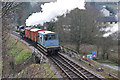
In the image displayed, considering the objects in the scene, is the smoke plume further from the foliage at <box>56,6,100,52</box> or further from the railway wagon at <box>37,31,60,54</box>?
the foliage at <box>56,6,100,52</box>

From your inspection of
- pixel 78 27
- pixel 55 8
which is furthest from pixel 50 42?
pixel 78 27

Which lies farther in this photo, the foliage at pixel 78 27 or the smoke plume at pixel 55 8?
the foliage at pixel 78 27

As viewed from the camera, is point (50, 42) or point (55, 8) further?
point (50, 42)

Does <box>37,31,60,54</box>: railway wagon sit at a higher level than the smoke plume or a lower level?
lower

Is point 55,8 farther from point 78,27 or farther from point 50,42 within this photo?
point 78,27

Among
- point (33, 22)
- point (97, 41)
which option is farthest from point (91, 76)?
point (97, 41)

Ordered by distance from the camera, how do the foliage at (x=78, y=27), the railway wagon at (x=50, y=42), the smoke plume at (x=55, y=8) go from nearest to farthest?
the smoke plume at (x=55, y=8) < the railway wagon at (x=50, y=42) < the foliage at (x=78, y=27)

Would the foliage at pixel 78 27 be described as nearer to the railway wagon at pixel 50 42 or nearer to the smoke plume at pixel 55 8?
the railway wagon at pixel 50 42

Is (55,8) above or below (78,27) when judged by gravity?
above

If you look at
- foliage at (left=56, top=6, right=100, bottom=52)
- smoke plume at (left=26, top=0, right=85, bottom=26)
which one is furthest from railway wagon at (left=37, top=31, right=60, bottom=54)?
foliage at (left=56, top=6, right=100, bottom=52)

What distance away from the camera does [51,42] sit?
17078 millimetres

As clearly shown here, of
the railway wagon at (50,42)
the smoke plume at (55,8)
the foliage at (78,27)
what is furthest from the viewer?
the foliage at (78,27)

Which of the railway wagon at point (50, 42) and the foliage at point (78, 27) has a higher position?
the foliage at point (78, 27)

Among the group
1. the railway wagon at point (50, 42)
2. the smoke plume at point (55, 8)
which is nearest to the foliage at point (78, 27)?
the railway wagon at point (50, 42)
